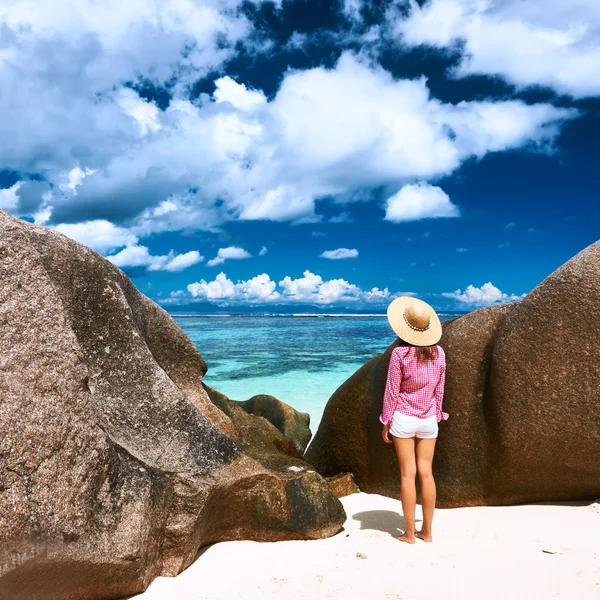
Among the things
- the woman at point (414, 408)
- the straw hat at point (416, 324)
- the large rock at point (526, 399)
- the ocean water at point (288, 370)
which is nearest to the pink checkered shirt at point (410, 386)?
the woman at point (414, 408)

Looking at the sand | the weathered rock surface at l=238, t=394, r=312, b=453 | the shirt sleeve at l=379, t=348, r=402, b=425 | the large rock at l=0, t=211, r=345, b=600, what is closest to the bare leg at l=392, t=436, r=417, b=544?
the sand

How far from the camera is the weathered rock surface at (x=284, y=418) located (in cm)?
908

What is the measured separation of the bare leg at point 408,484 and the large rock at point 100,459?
657 mm

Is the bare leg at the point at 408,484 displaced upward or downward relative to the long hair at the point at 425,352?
downward

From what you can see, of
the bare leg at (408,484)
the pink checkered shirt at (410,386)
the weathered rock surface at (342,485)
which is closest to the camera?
the bare leg at (408,484)

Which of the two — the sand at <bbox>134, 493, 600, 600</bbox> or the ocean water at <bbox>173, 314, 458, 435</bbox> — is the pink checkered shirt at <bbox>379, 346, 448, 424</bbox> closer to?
the sand at <bbox>134, 493, 600, 600</bbox>

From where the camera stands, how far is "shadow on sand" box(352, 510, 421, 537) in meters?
4.78

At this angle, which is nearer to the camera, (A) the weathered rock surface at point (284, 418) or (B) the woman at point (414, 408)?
(B) the woman at point (414, 408)

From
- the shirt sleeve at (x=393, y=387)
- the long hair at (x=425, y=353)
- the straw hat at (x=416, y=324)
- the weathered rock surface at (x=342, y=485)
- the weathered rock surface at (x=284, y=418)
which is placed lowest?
the weathered rock surface at (x=342, y=485)

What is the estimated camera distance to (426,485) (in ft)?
14.5

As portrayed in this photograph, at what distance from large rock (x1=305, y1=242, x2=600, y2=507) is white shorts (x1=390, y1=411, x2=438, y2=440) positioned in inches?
40.9

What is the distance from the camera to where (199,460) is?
4.20 metres

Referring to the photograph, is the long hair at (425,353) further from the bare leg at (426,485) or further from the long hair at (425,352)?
the bare leg at (426,485)

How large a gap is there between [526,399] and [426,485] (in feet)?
4.42
